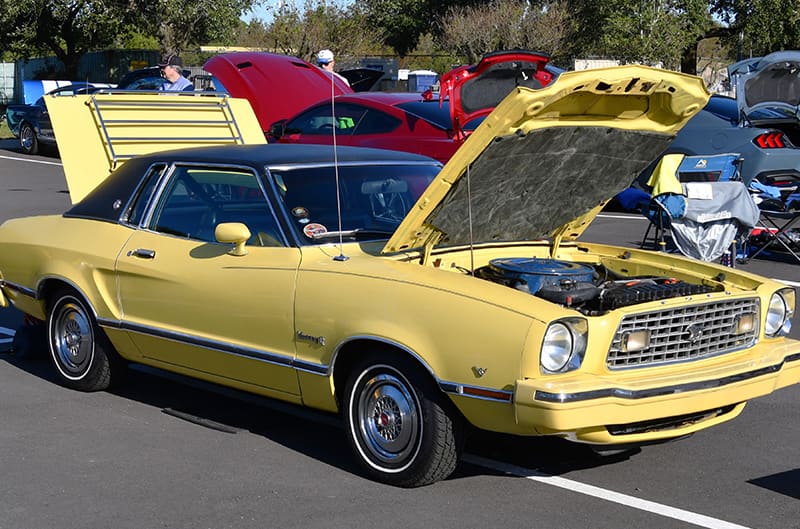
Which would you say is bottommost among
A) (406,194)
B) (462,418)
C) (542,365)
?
(462,418)

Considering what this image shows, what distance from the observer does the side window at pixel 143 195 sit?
655 centimetres

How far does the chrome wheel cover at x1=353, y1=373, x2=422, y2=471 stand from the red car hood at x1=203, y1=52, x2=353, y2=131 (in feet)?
36.7

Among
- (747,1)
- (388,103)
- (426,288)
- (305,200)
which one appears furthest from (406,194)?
(747,1)

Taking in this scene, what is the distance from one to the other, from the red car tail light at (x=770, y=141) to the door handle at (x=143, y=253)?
366 inches

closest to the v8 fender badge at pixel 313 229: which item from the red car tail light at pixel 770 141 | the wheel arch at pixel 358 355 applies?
the wheel arch at pixel 358 355

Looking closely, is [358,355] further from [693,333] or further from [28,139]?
[28,139]

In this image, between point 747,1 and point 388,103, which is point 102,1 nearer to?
point 747,1

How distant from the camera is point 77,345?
686 cm

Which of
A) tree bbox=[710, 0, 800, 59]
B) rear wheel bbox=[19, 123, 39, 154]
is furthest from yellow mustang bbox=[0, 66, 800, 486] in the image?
tree bbox=[710, 0, 800, 59]

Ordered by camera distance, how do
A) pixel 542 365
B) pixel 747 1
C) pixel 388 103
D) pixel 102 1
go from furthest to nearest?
pixel 102 1
pixel 747 1
pixel 388 103
pixel 542 365

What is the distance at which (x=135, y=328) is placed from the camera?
6289 mm

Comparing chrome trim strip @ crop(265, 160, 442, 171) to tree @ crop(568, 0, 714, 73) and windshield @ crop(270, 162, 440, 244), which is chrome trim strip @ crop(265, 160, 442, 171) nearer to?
windshield @ crop(270, 162, 440, 244)

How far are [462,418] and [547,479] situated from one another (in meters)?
0.60

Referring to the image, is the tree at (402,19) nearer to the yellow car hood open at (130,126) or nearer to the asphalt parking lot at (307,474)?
the yellow car hood open at (130,126)
